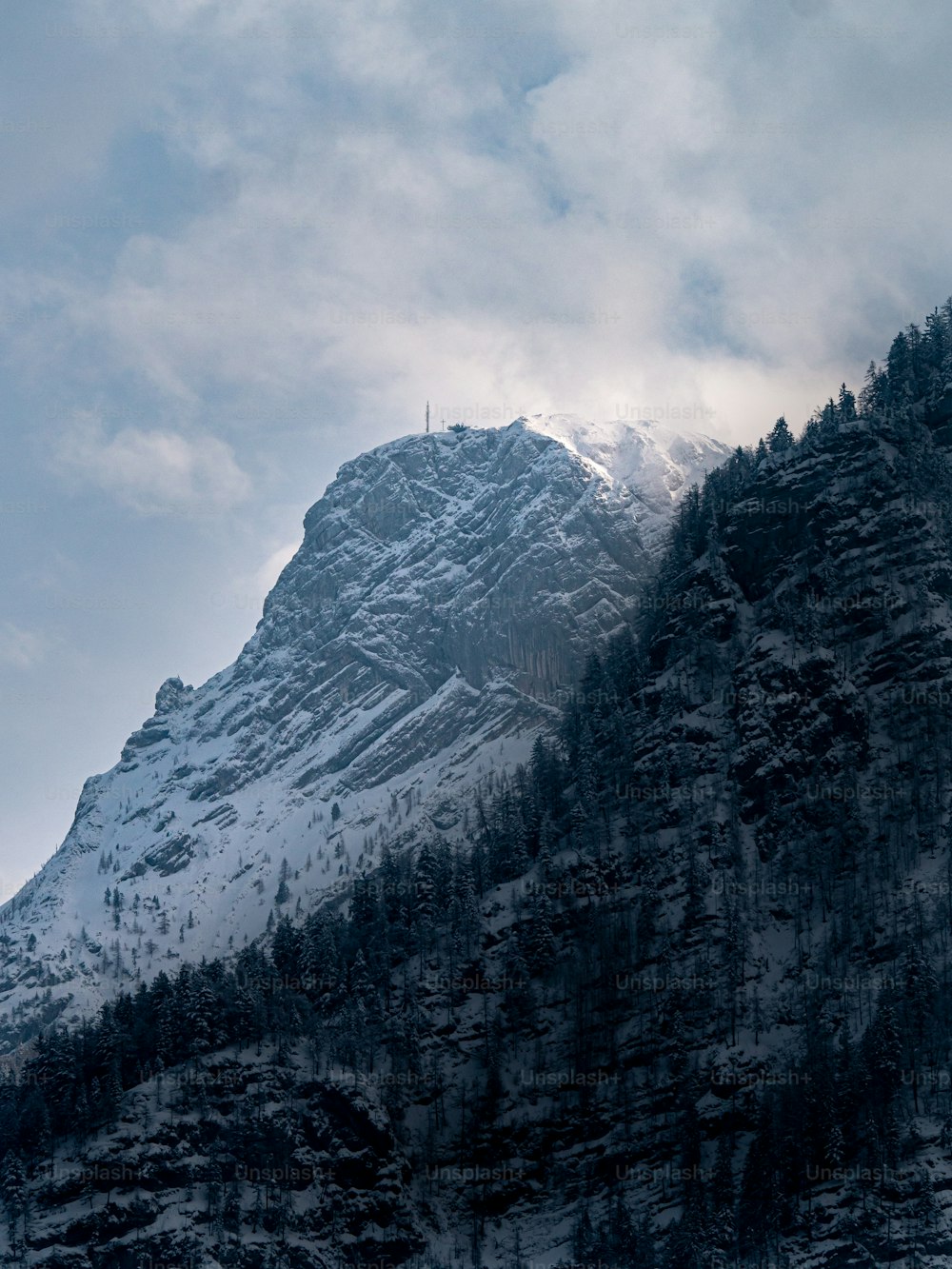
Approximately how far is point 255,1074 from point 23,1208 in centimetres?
2895

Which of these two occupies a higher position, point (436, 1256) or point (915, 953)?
point (915, 953)

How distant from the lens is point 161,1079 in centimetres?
19638

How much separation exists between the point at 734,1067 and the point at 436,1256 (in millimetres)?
38599

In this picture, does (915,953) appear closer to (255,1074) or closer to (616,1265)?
(616,1265)

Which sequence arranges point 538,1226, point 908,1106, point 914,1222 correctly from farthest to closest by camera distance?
point 538,1226
point 908,1106
point 914,1222

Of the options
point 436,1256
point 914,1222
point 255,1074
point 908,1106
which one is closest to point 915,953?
point 908,1106

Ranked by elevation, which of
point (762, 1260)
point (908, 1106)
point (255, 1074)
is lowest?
point (762, 1260)

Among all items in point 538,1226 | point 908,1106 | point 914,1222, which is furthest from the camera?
point 538,1226

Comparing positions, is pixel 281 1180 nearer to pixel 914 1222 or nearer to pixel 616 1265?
pixel 616 1265

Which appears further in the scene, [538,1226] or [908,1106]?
[538,1226]

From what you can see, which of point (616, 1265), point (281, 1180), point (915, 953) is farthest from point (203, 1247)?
point (915, 953)

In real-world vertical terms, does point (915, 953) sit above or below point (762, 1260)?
above

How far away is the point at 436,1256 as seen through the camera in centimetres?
18700

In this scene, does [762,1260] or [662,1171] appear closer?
[762,1260]
